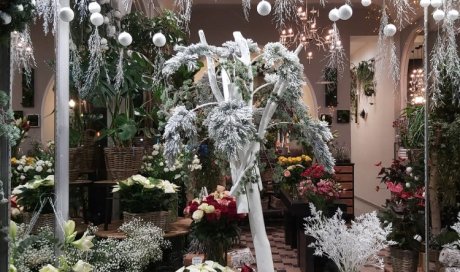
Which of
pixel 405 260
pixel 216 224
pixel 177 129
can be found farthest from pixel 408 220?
pixel 177 129

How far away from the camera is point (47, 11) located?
2385 millimetres

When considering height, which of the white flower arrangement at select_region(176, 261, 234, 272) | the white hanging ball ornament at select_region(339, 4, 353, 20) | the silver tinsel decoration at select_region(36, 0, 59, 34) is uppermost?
the silver tinsel decoration at select_region(36, 0, 59, 34)

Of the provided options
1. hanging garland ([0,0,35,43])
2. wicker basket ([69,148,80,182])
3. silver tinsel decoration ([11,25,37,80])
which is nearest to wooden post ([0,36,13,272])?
hanging garland ([0,0,35,43])

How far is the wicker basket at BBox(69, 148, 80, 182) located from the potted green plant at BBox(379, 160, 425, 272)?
214 cm

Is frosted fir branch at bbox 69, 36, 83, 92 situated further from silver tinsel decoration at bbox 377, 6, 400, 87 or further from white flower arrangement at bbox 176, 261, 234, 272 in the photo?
silver tinsel decoration at bbox 377, 6, 400, 87

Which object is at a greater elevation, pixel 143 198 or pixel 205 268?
pixel 143 198

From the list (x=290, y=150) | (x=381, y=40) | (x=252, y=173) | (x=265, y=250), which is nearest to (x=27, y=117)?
(x=252, y=173)

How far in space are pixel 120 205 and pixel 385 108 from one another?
6602 mm

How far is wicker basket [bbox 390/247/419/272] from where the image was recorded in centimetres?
362

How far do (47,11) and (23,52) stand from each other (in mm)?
226

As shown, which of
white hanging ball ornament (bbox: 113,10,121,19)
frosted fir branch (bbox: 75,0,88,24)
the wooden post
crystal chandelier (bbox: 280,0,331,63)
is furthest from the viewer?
crystal chandelier (bbox: 280,0,331,63)

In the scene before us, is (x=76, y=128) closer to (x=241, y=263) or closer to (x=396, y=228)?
(x=241, y=263)

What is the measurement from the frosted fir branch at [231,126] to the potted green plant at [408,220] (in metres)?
1.80

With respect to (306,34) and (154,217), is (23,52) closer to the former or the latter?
(154,217)
